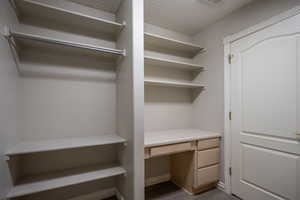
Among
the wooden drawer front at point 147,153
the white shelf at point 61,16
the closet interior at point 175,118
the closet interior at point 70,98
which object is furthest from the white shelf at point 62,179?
the white shelf at point 61,16

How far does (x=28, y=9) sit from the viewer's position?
1354 mm

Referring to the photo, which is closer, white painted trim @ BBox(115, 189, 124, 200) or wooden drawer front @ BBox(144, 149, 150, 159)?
wooden drawer front @ BBox(144, 149, 150, 159)

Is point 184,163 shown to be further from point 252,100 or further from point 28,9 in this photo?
point 28,9

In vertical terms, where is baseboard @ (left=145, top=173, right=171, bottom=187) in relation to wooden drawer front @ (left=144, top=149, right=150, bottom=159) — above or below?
below

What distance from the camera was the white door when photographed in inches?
53.1

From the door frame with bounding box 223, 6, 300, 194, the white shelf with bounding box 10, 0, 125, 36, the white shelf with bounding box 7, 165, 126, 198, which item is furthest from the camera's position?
the door frame with bounding box 223, 6, 300, 194

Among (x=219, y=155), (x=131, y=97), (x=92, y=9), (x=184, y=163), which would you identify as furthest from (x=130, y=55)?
(x=219, y=155)

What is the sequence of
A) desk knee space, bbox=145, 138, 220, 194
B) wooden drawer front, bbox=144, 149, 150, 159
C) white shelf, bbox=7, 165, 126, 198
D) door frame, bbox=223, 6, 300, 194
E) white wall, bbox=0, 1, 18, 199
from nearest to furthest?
white wall, bbox=0, 1, 18, 199
white shelf, bbox=7, 165, 126, 198
wooden drawer front, bbox=144, 149, 150, 159
desk knee space, bbox=145, 138, 220, 194
door frame, bbox=223, 6, 300, 194

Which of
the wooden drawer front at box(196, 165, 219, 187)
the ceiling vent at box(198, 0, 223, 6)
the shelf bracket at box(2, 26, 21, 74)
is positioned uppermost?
the ceiling vent at box(198, 0, 223, 6)

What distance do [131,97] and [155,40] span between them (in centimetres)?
110

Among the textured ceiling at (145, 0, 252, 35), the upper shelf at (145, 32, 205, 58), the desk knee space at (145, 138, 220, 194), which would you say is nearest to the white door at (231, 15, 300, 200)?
the desk knee space at (145, 138, 220, 194)

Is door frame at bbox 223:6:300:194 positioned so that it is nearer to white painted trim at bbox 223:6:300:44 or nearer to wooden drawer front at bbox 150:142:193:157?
white painted trim at bbox 223:6:300:44

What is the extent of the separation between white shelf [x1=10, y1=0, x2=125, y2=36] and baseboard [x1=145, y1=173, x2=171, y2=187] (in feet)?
7.39

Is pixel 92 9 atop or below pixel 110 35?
atop
